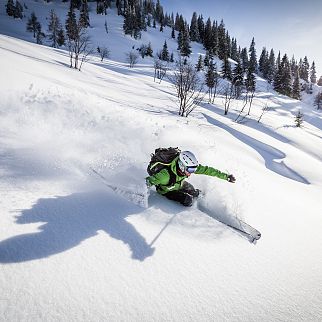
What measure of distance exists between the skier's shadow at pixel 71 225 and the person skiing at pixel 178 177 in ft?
2.63

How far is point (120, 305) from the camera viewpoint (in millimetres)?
2732

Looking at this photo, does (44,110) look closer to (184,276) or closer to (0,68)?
(0,68)

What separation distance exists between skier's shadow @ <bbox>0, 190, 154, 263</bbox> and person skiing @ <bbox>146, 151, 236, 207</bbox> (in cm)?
80

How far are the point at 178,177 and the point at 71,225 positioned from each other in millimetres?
2390

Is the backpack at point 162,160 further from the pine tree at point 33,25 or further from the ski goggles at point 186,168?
the pine tree at point 33,25

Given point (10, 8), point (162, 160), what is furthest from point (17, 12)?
point (162, 160)

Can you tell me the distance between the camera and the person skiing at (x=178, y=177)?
190 inches

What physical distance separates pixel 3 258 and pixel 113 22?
113883 mm

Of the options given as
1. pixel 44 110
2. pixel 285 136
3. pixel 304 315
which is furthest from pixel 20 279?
pixel 285 136

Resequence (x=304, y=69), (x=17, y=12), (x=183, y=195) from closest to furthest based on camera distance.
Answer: (x=183, y=195)
(x=17, y=12)
(x=304, y=69)

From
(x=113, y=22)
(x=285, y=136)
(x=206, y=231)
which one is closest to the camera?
(x=206, y=231)

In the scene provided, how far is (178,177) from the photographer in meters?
5.17

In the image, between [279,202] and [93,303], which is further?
[279,202]

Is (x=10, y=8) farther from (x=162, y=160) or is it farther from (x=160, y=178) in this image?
(x=160, y=178)
